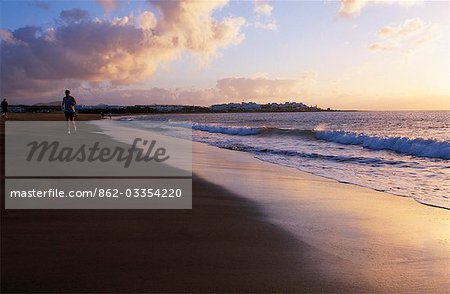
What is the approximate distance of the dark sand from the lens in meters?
3.37

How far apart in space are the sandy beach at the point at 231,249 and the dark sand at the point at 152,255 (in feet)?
0.03

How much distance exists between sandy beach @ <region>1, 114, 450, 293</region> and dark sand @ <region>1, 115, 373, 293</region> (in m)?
0.01

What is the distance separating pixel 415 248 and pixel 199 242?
2.60 meters

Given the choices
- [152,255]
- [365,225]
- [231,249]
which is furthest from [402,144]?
[152,255]

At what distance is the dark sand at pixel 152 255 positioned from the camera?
3.37 meters

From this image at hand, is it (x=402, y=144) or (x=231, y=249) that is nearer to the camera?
(x=231, y=249)

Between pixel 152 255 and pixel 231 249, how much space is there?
2.90 ft

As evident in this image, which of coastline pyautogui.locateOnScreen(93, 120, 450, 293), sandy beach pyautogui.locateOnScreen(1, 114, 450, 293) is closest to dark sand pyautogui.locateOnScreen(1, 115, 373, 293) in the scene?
sandy beach pyautogui.locateOnScreen(1, 114, 450, 293)

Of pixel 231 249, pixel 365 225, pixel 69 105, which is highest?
pixel 69 105

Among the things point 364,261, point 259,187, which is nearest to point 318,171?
point 259,187

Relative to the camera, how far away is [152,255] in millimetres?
3990

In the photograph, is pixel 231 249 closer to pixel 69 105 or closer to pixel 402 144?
pixel 69 105

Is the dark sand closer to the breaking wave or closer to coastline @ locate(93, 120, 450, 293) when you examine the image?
coastline @ locate(93, 120, 450, 293)

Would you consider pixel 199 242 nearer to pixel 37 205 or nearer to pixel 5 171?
pixel 37 205
